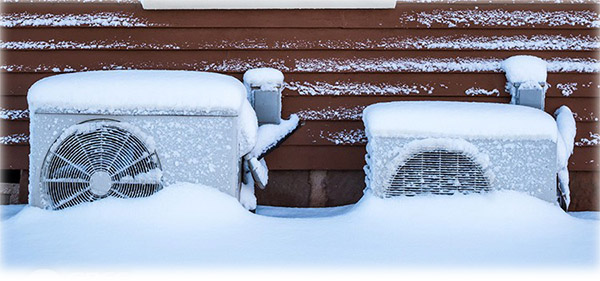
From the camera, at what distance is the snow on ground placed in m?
2.33

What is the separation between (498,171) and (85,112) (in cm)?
226

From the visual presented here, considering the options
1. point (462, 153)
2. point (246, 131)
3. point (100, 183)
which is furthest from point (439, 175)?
point (100, 183)

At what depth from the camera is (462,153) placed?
288 cm

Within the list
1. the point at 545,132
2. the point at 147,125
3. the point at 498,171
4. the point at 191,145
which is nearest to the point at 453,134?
the point at 498,171

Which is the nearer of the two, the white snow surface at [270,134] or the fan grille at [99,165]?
the fan grille at [99,165]

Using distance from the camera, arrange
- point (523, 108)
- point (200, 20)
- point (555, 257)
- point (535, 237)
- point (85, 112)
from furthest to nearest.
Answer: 1. point (200, 20)
2. point (523, 108)
3. point (85, 112)
4. point (535, 237)
5. point (555, 257)

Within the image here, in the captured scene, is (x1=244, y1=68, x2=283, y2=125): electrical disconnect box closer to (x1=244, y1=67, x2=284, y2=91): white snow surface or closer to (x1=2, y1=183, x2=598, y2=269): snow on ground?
(x1=244, y1=67, x2=284, y2=91): white snow surface

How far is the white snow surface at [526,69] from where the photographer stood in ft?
11.8

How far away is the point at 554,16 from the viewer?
366 cm

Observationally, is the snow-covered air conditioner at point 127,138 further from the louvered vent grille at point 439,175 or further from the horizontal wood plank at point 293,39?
the louvered vent grille at point 439,175

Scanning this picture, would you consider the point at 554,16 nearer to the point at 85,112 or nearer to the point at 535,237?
the point at 535,237

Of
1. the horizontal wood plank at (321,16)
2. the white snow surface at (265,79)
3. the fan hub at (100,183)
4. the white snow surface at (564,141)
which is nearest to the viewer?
the fan hub at (100,183)

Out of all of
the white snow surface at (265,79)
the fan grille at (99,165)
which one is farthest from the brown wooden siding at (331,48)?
the fan grille at (99,165)

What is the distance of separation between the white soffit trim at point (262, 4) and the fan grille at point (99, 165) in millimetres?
1137
